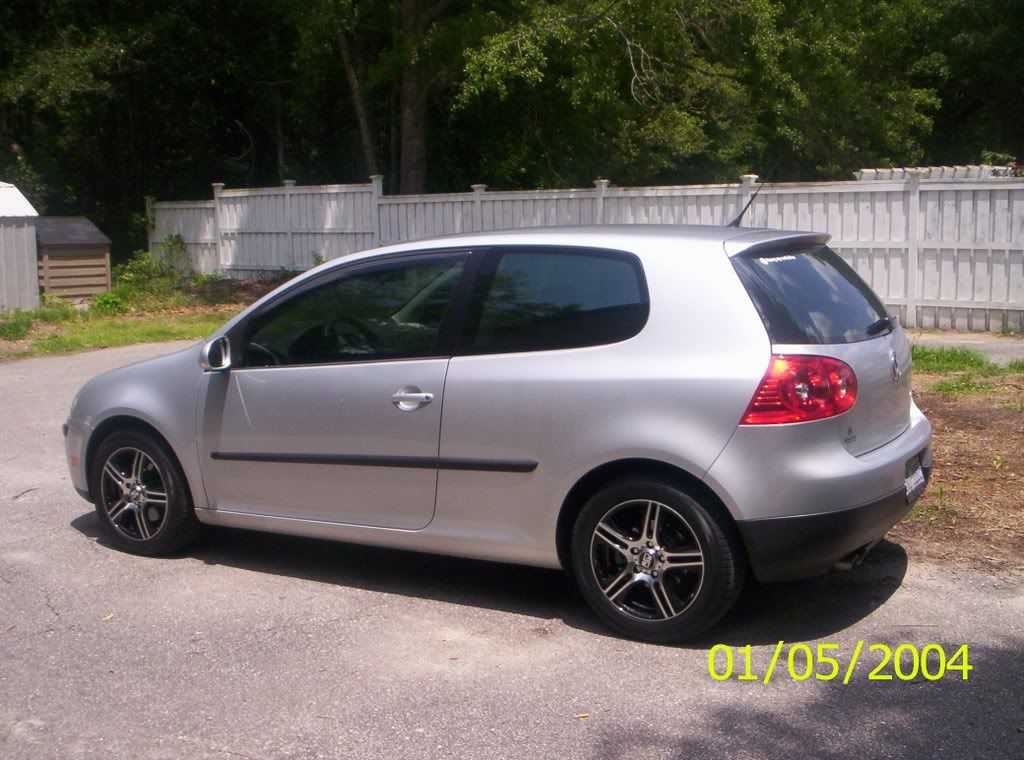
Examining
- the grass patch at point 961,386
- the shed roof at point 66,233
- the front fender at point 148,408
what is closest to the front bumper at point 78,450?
the front fender at point 148,408

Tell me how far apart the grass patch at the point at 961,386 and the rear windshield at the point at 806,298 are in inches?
181

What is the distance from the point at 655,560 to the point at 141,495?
295 centimetres

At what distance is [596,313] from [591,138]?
20676 millimetres

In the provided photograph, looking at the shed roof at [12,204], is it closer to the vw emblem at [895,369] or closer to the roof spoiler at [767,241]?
the roof spoiler at [767,241]

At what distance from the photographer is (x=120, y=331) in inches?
655

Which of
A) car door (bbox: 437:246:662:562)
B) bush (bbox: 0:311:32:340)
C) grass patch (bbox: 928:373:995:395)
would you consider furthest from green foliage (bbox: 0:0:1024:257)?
car door (bbox: 437:246:662:562)

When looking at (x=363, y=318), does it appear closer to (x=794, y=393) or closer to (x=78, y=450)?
(x=78, y=450)

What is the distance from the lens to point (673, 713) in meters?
4.28

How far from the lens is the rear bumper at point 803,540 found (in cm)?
463

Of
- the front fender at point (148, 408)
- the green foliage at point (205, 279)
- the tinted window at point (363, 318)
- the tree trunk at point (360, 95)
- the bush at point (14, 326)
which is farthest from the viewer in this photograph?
the tree trunk at point (360, 95)

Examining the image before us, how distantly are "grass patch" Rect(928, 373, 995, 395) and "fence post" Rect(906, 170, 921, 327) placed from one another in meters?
3.69

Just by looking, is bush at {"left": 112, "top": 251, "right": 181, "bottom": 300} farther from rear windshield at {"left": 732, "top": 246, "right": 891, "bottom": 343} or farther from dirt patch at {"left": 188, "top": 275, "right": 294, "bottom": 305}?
rear windshield at {"left": 732, "top": 246, "right": 891, "bottom": 343}

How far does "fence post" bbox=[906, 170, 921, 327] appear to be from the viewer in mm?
13555
